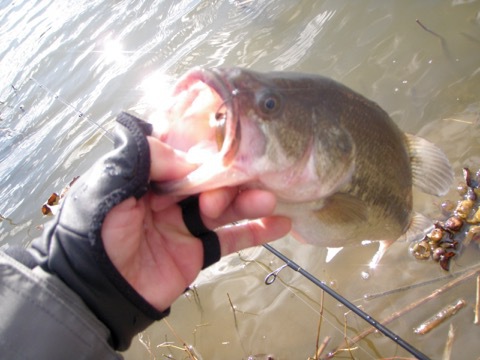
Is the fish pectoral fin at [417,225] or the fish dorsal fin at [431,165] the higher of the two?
the fish dorsal fin at [431,165]

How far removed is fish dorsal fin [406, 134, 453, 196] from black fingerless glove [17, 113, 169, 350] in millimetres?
1566

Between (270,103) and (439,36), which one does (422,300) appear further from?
(439,36)

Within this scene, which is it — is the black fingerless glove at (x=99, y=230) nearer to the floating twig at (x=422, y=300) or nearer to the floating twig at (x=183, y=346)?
the floating twig at (x=183, y=346)

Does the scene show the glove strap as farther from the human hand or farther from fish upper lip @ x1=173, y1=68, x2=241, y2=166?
fish upper lip @ x1=173, y1=68, x2=241, y2=166

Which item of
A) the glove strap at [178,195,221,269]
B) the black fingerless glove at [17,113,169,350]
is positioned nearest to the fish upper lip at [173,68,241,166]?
the black fingerless glove at [17,113,169,350]

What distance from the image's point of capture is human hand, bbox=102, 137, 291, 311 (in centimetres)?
162

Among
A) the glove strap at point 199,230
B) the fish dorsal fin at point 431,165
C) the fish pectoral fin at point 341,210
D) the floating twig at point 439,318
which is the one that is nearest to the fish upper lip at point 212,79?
the glove strap at point 199,230

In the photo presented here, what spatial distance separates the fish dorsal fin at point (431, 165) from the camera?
240cm

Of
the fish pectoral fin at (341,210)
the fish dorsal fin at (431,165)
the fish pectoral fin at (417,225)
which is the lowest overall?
the fish pectoral fin at (417,225)

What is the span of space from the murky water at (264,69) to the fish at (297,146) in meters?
1.02

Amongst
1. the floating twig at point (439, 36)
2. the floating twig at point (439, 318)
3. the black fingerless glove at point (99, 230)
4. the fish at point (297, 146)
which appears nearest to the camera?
the black fingerless glove at point (99, 230)

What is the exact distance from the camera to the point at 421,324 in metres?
2.79

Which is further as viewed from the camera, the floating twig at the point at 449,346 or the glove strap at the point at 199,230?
the floating twig at the point at 449,346

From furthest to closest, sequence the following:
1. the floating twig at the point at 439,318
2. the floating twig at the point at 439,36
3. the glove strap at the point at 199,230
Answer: the floating twig at the point at 439,36
the floating twig at the point at 439,318
the glove strap at the point at 199,230
